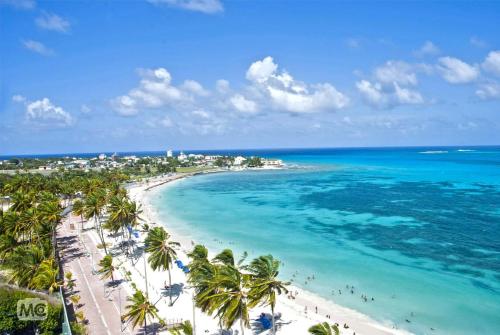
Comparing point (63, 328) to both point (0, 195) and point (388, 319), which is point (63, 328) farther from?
point (0, 195)

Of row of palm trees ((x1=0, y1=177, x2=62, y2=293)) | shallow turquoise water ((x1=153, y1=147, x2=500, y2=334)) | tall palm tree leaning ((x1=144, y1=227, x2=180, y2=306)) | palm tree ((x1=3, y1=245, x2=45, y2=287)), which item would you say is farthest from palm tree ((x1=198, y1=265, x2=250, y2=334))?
palm tree ((x1=3, y1=245, x2=45, y2=287))

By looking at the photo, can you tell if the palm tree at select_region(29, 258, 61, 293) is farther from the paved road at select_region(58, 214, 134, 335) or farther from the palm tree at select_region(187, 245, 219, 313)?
the palm tree at select_region(187, 245, 219, 313)

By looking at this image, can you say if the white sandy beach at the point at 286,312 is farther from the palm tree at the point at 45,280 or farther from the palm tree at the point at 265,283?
the palm tree at the point at 45,280

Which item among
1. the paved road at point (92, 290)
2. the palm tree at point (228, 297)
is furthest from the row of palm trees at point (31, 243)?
the palm tree at point (228, 297)

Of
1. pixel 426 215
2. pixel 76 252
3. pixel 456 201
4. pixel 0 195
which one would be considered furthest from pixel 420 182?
pixel 0 195

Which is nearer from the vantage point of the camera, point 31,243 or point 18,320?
point 18,320

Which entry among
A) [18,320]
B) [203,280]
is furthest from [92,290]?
[203,280]

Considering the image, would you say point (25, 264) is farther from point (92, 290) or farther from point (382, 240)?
point (382, 240)
